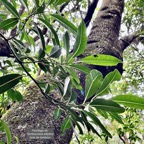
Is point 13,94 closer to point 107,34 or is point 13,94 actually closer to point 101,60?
point 101,60

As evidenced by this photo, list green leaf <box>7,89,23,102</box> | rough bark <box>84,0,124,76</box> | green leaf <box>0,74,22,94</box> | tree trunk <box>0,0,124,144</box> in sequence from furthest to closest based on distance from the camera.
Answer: rough bark <box>84,0,124,76</box>
tree trunk <box>0,0,124,144</box>
green leaf <box>7,89,23,102</box>
green leaf <box>0,74,22,94</box>

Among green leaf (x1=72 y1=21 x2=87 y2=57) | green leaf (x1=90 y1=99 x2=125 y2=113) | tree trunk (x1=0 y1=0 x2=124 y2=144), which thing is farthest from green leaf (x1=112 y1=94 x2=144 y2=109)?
tree trunk (x1=0 y1=0 x2=124 y2=144)

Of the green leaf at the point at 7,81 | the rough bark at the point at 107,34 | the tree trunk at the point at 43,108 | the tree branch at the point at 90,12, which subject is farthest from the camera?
the tree branch at the point at 90,12

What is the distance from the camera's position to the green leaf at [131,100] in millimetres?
414

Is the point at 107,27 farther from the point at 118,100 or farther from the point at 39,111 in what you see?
the point at 118,100

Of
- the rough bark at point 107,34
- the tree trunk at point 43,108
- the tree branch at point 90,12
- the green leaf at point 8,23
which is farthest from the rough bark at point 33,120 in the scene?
the tree branch at point 90,12

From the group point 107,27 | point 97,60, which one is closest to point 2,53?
point 97,60

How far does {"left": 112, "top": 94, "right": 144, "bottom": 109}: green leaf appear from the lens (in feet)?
1.36

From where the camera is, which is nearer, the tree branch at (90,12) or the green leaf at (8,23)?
the green leaf at (8,23)

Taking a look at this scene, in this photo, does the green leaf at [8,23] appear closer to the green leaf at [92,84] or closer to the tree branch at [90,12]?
the green leaf at [92,84]

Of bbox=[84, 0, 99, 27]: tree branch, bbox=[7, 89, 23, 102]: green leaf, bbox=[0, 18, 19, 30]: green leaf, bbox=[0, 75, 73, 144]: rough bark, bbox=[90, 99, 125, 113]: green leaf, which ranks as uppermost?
bbox=[84, 0, 99, 27]: tree branch

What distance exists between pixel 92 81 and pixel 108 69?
2.48 feet

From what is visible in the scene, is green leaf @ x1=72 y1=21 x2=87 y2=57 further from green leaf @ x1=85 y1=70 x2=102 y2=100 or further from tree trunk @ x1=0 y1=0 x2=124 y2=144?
tree trunk @ x1=0 y1=0 x2=124 y2=144

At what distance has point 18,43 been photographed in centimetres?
51
